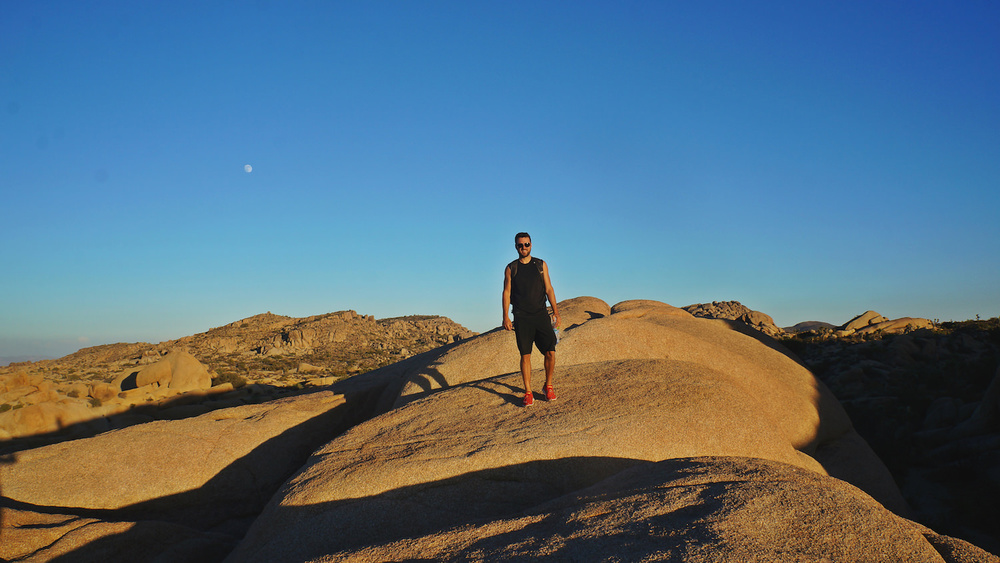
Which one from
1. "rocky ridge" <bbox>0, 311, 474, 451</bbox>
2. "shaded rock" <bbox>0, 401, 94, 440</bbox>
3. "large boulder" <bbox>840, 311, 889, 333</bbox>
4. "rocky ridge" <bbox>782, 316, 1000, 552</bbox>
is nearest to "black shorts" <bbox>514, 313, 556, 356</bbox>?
"rocky ridge" <bbox>782, 316, 1000, 552</bbox>

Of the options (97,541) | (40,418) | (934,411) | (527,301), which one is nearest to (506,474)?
(527,301)

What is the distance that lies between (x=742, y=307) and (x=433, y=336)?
36592mm

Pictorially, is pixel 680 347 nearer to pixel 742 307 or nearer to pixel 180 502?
pixel 180 502

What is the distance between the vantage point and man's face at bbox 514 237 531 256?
28.0ft

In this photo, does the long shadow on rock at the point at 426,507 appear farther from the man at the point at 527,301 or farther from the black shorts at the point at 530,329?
the black shorts at the point at 530,329

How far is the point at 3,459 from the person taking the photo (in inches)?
368

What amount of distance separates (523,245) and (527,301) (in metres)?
0.85

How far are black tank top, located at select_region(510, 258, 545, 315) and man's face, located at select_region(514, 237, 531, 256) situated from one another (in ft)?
0.58

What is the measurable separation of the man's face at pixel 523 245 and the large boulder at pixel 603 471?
236cm

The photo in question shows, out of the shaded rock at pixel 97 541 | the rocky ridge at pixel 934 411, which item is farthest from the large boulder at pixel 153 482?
the rocky ridge at pixel 934 411

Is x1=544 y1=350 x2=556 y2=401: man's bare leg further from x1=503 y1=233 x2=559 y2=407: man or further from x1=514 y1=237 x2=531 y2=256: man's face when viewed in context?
x1=514 y1=237 x2=531 y2=256: man's face

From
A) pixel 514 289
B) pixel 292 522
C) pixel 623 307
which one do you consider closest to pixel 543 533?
pixel 292 522

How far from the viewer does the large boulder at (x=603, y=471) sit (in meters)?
4.01

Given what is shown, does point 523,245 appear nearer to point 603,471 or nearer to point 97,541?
point 603,471
